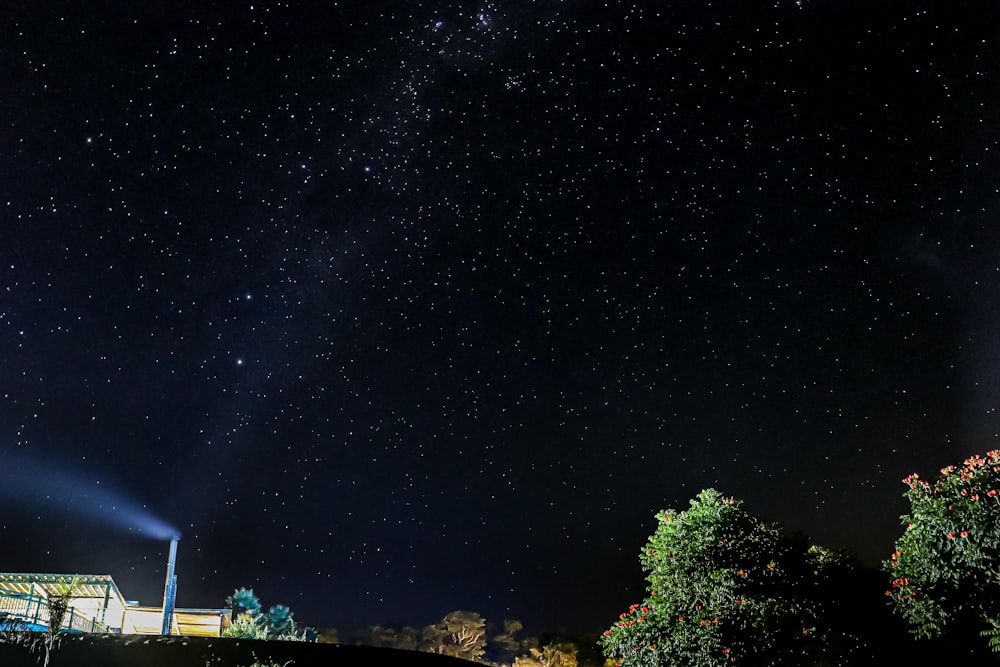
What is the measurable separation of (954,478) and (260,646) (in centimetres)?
1248

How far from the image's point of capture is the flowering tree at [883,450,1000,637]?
42.6 feet

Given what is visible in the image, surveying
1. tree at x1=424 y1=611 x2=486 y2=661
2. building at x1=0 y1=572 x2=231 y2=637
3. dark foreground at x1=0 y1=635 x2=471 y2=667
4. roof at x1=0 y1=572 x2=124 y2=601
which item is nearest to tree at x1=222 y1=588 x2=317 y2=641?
building at x1=0 y1=572 x2=231 y2=637

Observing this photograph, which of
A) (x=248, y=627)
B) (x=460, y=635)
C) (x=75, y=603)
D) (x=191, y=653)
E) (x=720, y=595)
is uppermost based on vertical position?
(x=460, y=635)

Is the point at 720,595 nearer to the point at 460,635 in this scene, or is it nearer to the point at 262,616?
the point at 262,616

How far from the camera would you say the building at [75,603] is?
690 inches

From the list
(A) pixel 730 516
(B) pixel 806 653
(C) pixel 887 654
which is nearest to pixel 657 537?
(A) pixel 730 516

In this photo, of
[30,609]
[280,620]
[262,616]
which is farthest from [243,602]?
[30,609]

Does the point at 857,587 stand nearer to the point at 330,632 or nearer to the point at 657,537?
the point at 657,537

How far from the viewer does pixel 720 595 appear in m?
14.1

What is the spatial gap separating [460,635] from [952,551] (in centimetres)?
4557

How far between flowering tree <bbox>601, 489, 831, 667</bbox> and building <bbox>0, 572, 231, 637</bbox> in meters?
10.7

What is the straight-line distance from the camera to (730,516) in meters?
14.8

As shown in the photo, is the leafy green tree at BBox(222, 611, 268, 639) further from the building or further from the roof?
the roof

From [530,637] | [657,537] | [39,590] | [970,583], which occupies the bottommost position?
[970,583]
